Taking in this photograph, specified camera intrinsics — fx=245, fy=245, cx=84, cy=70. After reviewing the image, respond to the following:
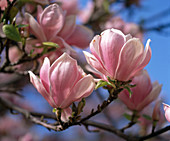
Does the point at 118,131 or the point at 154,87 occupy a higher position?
the point at 154,87

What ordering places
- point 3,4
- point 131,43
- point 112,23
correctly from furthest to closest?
point 112,23 → point 3,4 → point 131,43

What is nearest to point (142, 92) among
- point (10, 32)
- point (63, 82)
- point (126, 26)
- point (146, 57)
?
point (146, 57)

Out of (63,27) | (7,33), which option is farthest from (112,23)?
(7,33)

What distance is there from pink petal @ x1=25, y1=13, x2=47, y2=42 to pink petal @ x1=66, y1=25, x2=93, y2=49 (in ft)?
0.40

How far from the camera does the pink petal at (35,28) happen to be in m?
0.81

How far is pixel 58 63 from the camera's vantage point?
2.14 feet

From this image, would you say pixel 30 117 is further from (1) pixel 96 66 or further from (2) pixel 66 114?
(1) pixel 96 66

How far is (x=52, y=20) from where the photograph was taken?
831 mm

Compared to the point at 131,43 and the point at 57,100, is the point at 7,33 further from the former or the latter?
the point at 131,43

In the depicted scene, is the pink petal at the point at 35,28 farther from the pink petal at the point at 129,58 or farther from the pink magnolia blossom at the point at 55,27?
the pink petal at the point at 129,58

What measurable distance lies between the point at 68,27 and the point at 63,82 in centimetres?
30

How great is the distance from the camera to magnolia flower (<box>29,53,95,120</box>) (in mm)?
647

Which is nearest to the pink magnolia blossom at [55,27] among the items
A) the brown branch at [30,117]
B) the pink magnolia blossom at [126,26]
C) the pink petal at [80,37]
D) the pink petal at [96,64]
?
the pink petal at [80,37]

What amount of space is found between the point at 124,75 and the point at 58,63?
185 millimetres
